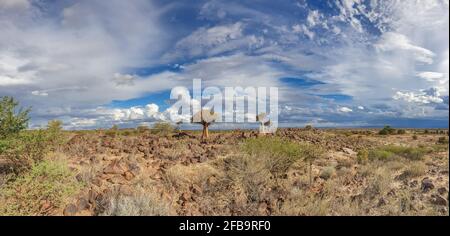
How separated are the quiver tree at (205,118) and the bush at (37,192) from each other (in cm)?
1734

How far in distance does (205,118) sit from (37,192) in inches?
744

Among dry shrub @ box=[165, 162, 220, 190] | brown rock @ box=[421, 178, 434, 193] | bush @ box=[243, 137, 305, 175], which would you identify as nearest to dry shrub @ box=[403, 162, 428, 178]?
brown rock @ box=[421, 178, 434, 193]

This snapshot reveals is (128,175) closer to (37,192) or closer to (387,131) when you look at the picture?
(37,192)

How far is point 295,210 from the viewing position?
836cm

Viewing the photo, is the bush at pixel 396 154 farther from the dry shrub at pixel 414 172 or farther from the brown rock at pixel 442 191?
the brown rock at pixel 442 191

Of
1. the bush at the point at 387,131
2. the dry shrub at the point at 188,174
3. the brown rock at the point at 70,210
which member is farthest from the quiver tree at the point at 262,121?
the bush at the point at 387,131

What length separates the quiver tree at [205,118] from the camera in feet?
90.3

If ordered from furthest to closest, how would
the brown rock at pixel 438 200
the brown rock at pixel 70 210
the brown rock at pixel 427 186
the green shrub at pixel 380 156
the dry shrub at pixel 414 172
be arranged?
the green shrub at pixel 380 156 < the dry shrub at pixel 414 172 < the brown rock at pixel 427 186 < the brown rock at pixel 438 200 < the brown rock at pixel 70 210

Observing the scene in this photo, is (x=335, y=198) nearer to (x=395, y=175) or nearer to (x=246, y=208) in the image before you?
(x=246, y=208)

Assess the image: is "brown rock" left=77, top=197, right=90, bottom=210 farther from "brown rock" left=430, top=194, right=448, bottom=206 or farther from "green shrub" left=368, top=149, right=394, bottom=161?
"green shrub" left=368, top=149, right=394, bottom=161

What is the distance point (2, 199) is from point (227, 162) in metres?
6.73

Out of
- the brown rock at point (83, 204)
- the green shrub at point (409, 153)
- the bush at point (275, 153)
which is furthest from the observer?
the green shrub at point (409, 153)

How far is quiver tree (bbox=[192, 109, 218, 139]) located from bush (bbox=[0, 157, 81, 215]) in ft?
56.9
